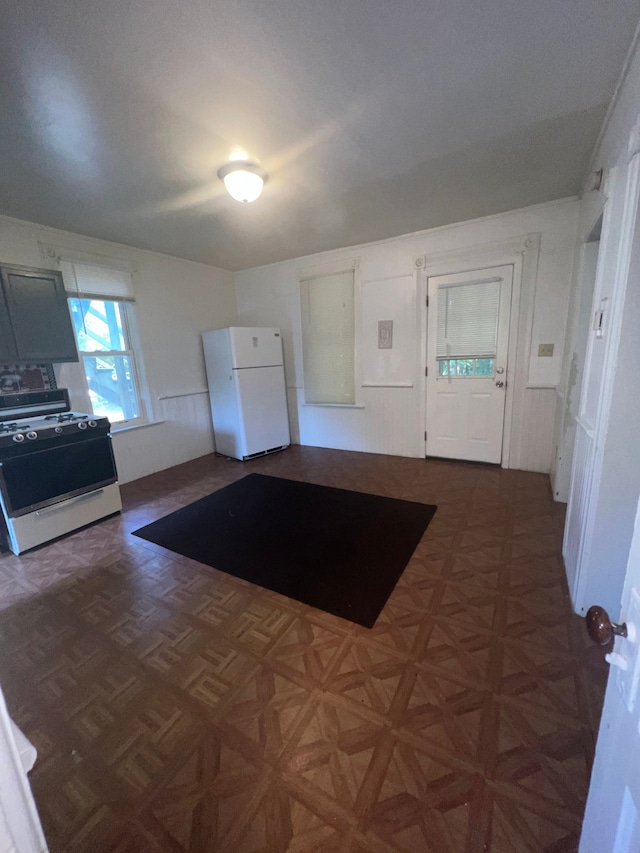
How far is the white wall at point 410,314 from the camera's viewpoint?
312cm

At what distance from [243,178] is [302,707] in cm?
285

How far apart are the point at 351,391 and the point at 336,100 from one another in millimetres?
2936

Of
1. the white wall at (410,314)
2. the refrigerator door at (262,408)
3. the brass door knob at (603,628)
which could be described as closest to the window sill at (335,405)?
the white wall at (410,314)

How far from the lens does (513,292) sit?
3268 millimetres

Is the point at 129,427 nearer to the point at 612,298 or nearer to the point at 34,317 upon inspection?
the point at 34,317

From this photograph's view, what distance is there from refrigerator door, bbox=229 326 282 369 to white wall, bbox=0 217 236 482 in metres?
0.68

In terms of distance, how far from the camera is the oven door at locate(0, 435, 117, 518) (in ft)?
7.86

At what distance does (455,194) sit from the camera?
2.77 m

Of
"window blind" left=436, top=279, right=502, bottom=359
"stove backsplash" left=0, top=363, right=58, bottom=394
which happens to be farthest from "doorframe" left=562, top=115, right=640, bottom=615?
"stove backsplash" left=0, top=363, right=58, bottom=394

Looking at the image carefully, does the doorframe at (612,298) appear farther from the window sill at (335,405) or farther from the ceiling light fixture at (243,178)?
the window sill at (335,405)

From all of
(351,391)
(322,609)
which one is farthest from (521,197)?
(322,609)

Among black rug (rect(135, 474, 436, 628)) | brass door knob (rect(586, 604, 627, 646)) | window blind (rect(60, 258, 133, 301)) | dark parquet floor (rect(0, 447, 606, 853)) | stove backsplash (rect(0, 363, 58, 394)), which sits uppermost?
window blind (rect(60, 258, 133, 301))

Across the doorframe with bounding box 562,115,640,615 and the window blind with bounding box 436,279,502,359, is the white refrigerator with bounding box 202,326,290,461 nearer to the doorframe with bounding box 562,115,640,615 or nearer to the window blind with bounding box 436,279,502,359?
the window blind with bounding box 436,279,502,359

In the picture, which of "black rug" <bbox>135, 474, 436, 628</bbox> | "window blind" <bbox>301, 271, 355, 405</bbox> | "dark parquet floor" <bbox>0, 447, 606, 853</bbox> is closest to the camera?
"dark parquet floor" <bbox>0, 447, 606, 853</bbox>
